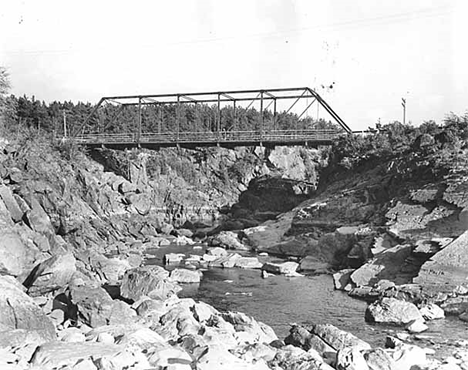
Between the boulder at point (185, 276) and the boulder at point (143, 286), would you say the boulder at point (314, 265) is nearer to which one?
the boulder at point (185, 276)

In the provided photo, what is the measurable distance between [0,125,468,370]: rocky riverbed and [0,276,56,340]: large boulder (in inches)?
2.0

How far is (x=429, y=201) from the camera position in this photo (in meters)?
44.2

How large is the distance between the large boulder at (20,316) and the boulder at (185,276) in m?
16.0

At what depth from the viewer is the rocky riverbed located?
830 inches

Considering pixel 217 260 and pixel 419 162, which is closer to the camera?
pixel 217 260

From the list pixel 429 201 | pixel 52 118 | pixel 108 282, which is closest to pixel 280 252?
pixel 429 201

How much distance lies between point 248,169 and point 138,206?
35874 mm

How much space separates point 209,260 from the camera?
47156 mm

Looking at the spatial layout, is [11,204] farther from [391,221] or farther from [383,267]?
[391,221]

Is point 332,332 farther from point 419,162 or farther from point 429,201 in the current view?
point 419,162

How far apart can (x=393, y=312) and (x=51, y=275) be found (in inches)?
658

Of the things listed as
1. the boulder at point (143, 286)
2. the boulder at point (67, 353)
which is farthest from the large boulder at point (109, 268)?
the boulder at point (67, 353)

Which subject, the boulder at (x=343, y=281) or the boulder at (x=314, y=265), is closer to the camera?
the boulder at (x=343, y=281)

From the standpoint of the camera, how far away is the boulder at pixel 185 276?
127ft
